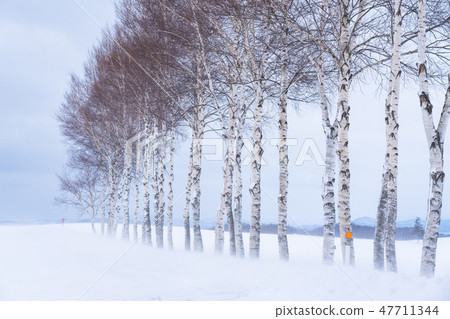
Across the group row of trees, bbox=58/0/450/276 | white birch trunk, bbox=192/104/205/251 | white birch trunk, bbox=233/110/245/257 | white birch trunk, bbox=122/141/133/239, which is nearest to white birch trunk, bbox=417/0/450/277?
row of trees, bbox=58/0/450/276

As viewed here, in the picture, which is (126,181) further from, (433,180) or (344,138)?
(433,180)

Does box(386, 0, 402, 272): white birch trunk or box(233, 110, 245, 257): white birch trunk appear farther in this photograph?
box(233, 110, 245, 257): white birch trunk

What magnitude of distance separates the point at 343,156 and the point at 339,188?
78cm

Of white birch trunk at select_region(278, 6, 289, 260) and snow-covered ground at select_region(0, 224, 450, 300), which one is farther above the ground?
white birch trunk at select_region(278, 6, 289, 260)

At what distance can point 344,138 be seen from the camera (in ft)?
32.4

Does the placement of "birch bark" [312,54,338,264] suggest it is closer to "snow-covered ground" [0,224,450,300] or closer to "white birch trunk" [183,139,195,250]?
"snow-covered ground" [0,224,450,300]

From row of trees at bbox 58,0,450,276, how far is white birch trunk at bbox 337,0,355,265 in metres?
0.02

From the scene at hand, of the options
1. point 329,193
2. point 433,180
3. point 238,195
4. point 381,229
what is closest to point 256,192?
point 238,195

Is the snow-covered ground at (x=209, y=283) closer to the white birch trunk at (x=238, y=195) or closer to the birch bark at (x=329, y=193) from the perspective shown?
the birch bark at (x=329, y=193)

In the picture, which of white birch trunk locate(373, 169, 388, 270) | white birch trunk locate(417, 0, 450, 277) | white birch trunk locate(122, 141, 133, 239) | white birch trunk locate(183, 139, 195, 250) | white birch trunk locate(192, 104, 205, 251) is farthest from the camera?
white birch trunk locate(122, 141, 133, 239)

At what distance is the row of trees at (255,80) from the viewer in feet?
31.9

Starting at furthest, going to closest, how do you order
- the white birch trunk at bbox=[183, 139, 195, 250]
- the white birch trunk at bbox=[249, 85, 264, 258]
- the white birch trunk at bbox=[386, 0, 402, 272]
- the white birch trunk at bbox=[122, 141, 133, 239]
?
1. the white birch trunk at bbox=[122, 141, 133, 239]
2. the white birch trunk at bbox=[183, 139, 195, 250]
3. the white birch trunk at bbox=[249, 85, 264, 258]
4. the white birch trunk at bbox=[386, 0, 402, 272]

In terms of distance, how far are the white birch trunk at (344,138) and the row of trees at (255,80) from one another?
2cm

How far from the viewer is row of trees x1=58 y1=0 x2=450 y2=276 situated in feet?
31.9
